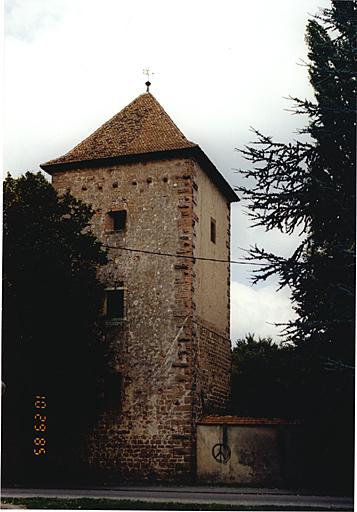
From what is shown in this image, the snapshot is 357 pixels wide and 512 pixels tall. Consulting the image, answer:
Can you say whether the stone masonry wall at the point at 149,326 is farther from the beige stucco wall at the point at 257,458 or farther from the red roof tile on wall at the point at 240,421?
the beige stucco wall at the point at 257,458

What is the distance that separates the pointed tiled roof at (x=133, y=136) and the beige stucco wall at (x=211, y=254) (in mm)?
1204

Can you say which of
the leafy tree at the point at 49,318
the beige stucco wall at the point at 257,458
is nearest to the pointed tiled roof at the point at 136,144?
the leafy tree at the point at 49,318

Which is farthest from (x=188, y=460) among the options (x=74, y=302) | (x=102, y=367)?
(x=74, y=302)

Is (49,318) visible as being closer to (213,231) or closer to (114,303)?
(114,303)

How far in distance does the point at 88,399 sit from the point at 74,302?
238 centimetres

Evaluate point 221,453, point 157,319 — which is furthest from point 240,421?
point 157,319

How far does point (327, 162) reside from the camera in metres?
15.9

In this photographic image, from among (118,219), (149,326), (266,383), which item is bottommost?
(266,383)

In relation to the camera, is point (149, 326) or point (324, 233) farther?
point (149, 326)

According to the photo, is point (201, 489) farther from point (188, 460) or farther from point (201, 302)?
point (201, 302)

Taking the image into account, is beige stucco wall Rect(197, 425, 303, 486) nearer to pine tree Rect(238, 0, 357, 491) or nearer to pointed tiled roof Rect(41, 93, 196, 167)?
pine tree Rect(238, 0, 357, 491)

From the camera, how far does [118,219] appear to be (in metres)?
21.5

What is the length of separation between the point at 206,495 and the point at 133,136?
10489 millimetres

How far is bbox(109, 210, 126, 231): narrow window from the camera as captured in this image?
21422mm
